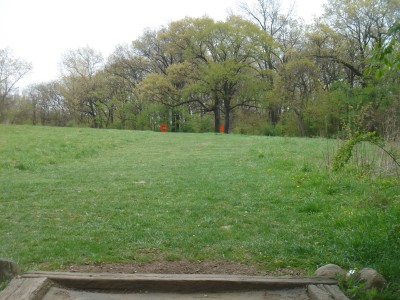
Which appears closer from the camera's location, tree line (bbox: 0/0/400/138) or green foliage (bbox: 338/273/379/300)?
green foliage (bbox: 338/273/379/300)

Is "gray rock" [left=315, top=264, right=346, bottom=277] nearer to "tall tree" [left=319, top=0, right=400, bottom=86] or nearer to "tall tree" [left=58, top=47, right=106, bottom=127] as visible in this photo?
"tall tree" [left=319, top=0, right=400, bottom=86]

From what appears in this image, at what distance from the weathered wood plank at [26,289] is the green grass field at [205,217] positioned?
68 centimetres

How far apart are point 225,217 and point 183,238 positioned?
1.40 meters

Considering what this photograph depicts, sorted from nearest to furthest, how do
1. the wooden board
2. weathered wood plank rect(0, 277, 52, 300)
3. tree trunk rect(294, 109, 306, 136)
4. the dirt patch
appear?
weathered wood plank rect(0, 277, 52, 300), the wooden board, the dirt patch, tree trunk rect(294, 109, 306, 136)

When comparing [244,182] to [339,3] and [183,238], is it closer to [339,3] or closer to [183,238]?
[183,238]

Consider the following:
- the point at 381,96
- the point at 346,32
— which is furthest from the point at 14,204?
the point at 346,32

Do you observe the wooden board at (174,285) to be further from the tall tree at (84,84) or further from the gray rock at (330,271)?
the tall tree at (84,84)

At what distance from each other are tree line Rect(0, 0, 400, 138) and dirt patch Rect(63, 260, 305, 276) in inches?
1150

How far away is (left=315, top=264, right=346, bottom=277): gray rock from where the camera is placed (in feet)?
14.4

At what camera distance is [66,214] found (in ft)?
24.4

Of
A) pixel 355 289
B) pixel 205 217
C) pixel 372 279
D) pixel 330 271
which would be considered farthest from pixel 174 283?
pixel 205 217

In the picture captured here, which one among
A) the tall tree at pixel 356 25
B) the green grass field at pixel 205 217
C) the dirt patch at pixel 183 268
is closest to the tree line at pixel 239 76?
the tall tree at pixel 356 25

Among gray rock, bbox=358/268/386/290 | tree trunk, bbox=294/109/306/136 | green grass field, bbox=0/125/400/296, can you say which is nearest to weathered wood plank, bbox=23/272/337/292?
gray rock, bbox=358/268/386/290

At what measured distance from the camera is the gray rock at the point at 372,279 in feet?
13.4
